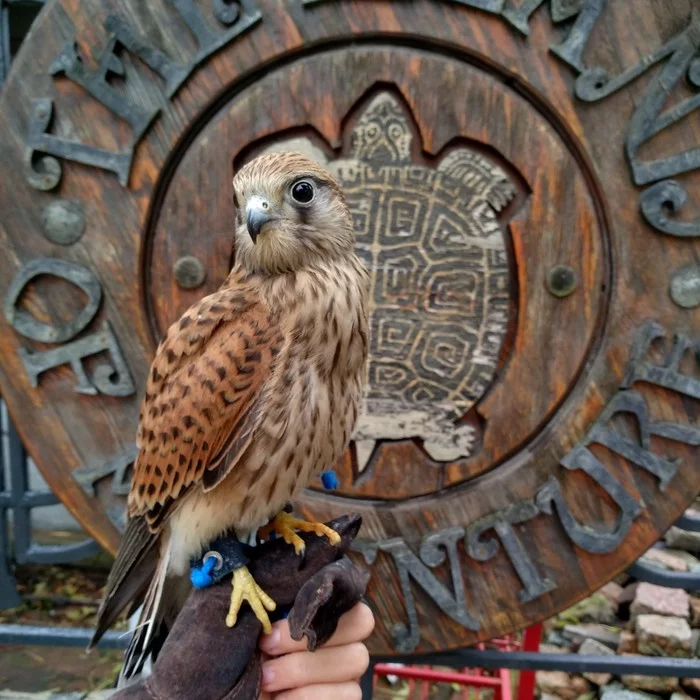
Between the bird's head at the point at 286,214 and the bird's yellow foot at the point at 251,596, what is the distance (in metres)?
0.50

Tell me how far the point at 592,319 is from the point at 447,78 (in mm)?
653

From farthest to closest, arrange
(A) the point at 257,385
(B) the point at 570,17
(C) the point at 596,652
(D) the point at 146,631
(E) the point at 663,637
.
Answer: (C) the point at 596,652 < (E) the point at 663,637 < (B) the point at 570,17 < (D) the point at 146,631 < (A) the point at 257,385

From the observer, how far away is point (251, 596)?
3.44ft

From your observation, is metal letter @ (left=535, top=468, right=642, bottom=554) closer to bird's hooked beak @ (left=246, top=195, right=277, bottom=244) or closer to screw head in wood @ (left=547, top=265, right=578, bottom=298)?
screw head in wood @ (left=547, top=265, right=578, bottom=298)

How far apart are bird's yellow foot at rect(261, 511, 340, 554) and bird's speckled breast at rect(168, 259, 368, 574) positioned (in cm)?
4

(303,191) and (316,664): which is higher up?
(303,191)

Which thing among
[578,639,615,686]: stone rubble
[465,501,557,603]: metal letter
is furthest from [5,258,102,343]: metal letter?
[578,639,615,686]: stone rubble

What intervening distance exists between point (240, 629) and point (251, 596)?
51 millimetres

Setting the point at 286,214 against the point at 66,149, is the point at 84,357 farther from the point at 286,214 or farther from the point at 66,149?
the point at 286,214

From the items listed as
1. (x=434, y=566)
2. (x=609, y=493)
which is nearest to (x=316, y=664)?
(x=434, y=566)

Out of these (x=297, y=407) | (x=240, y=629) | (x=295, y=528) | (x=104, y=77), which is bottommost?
(x=240, y=629)

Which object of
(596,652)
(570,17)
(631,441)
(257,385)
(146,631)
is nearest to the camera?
(257,385)

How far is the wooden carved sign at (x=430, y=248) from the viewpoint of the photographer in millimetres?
1479

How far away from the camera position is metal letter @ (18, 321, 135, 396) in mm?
1560
